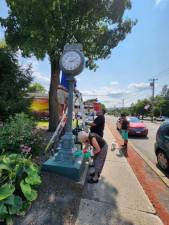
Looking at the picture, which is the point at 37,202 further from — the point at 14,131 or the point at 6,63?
the point at 6,63

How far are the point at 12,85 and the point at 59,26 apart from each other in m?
3.92

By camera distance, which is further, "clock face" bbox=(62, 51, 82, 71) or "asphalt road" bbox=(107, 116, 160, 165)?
"asphalt road" bbox=(107, 116, 160, 165)

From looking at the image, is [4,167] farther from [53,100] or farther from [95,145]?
[53,100]

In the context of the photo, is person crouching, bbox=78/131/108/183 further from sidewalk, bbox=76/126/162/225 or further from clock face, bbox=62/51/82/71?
clock face, bbox=62/51/82/71

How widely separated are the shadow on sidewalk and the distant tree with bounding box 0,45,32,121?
5.19 m

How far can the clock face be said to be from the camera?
4.82 metres

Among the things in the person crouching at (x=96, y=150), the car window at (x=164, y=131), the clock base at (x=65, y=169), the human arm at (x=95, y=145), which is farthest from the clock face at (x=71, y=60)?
the car window at (x=164, y=131)

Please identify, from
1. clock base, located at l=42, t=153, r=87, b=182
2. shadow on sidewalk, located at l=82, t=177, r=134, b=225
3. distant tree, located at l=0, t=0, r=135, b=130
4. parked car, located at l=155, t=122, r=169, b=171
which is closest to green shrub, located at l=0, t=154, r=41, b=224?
clock base, located at l=42, t=153, r=87, b=182

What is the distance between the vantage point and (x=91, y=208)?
3777mm

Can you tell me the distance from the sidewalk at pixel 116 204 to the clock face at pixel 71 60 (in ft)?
9.09

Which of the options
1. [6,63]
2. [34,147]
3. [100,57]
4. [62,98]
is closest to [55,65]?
[100,57]

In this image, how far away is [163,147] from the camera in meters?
7.04

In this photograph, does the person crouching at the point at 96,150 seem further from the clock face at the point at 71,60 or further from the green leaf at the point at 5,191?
the green leaf at the point at 5,191

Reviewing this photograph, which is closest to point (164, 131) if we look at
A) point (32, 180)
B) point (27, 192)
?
point (32, 180)
